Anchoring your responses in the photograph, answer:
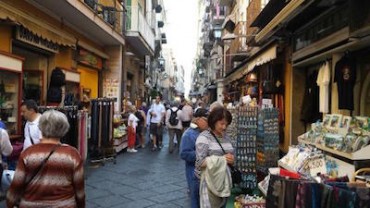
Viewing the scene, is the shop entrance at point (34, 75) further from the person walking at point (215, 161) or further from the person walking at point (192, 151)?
the person walking at point (215, 161)

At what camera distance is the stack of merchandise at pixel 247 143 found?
8625mm

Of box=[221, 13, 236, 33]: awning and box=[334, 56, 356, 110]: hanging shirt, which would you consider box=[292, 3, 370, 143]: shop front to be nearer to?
box=[334, 56, 356, 110]: hanging shirt

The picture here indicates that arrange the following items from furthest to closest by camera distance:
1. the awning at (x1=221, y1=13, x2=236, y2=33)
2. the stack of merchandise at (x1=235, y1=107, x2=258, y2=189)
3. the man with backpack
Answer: the awning at (x1=221, y1=13, x2=236, y2=33) < the man with backpack < the stack of merchandise at (x1=235, y1=107, x2=258, y2=189)

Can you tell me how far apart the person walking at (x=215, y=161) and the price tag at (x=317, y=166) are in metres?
1.06

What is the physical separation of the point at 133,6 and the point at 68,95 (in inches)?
364

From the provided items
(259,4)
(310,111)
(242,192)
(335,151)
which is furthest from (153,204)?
(259,4)

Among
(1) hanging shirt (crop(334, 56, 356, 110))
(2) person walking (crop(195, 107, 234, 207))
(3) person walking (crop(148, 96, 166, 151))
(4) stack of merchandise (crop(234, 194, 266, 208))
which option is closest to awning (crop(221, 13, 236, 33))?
(3) person walking (crop(148, 96, 166, 151))

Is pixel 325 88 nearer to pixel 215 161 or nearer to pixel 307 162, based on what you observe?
pixel 307 162

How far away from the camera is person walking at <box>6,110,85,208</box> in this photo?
11.7ft

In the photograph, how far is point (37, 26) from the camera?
11.1m

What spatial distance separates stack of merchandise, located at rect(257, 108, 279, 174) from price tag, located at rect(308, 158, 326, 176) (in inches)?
A: 121

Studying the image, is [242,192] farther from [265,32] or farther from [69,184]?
[69,184]

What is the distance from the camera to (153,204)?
313 inches

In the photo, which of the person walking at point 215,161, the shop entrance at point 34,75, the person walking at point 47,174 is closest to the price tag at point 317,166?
the person walking at point 215,161
